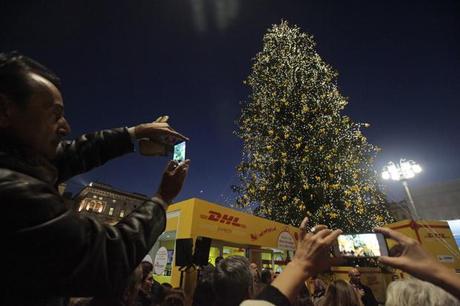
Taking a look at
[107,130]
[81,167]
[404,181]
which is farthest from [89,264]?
[404,181]

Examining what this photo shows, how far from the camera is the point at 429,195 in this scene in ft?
78.6

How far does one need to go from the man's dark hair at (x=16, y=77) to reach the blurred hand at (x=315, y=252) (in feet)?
4.41

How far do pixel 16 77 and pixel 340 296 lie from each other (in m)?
4.57

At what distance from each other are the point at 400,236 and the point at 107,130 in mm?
2049

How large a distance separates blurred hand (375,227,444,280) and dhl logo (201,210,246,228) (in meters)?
7.92

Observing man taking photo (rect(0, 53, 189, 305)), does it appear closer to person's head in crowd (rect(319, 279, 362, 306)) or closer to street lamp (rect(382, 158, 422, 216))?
person's head in crowd (rect(319, 279, 362, 306))

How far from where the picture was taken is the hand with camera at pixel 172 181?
4.00 ft

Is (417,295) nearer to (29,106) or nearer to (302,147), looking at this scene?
(29,106)

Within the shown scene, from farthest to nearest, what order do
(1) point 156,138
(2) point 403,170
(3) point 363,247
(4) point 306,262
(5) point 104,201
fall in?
(5) point 104,201 < (2) point 403,170 < (3) point 363,247 < (1) point 156,138 < (4) point 306,262

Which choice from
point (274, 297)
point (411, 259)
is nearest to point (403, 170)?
point (411, 259)

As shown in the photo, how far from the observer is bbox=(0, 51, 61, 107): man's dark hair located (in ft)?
3.29

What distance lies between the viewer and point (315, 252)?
3.58 ft

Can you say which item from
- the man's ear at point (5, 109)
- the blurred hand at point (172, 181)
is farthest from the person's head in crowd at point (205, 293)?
the man's ear at point (5, 109)

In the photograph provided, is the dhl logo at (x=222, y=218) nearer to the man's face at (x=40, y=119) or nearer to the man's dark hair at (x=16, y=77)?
the man's face at (x=40, y=119)
